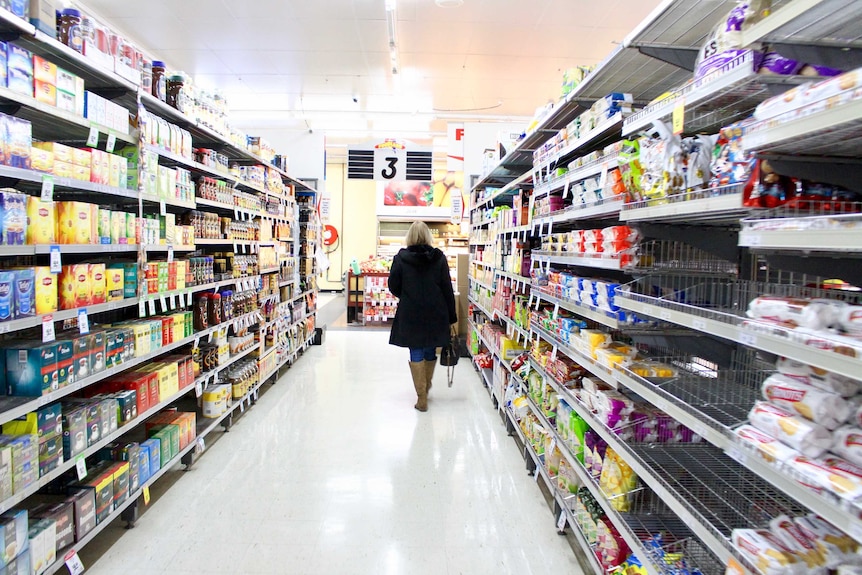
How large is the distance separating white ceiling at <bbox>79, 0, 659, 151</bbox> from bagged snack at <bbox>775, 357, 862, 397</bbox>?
6031 mm

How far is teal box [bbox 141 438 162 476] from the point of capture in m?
3.08

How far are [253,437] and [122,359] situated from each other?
5.60ft

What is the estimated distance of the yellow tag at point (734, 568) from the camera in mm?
1320

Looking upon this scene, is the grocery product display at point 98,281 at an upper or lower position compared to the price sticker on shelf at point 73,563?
upper

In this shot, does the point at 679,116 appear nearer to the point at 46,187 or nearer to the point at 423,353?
the point at 46,187

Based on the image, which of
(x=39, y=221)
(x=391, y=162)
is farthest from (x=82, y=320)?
(x=391, y=162)

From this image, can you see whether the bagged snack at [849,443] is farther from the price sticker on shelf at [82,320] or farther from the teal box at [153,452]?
the teal box at [153,452]

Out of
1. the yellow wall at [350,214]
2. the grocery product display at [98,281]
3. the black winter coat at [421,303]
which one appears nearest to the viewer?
the grocery product display at [98,281]

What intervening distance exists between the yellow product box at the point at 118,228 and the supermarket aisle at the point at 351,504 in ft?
5.46

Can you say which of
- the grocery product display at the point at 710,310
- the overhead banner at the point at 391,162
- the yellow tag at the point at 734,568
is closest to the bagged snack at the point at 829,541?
the grocery product display at the point at 710,310

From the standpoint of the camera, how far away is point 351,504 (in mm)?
3184

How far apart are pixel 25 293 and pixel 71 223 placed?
45cm

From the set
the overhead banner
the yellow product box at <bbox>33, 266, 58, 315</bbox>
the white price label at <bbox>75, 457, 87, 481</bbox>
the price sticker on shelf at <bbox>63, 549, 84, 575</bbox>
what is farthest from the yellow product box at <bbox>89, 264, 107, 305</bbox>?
the overhead banner

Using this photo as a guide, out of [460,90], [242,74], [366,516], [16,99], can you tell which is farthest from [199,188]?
[460,90]
